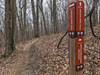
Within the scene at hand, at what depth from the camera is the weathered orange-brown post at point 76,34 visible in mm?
2406

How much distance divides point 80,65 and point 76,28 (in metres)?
0.48

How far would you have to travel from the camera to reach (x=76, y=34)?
243cm

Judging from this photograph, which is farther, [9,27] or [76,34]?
[9,27]

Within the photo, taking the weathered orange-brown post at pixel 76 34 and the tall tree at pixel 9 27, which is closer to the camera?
the weathered orange-brown post at pixel 76 34

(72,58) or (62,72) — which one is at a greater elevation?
(72,58)

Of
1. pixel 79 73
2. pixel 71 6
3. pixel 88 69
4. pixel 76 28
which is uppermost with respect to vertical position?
pixel 71 6

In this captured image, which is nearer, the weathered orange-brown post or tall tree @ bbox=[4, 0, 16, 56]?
the weathered orange-brown post

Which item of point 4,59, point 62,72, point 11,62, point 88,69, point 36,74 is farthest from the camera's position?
point 4,59

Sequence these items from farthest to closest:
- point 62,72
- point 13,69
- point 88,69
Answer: point 13,69 → point 62,72 → point 88,69

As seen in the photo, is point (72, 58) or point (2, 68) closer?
point (72, 58)

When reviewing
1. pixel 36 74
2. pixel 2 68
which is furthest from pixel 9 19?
pixel 36 74

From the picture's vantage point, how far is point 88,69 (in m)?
6.12

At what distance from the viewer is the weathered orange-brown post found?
2.41 m

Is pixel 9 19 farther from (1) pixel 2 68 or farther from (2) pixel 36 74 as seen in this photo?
(2) pixel 36 74
